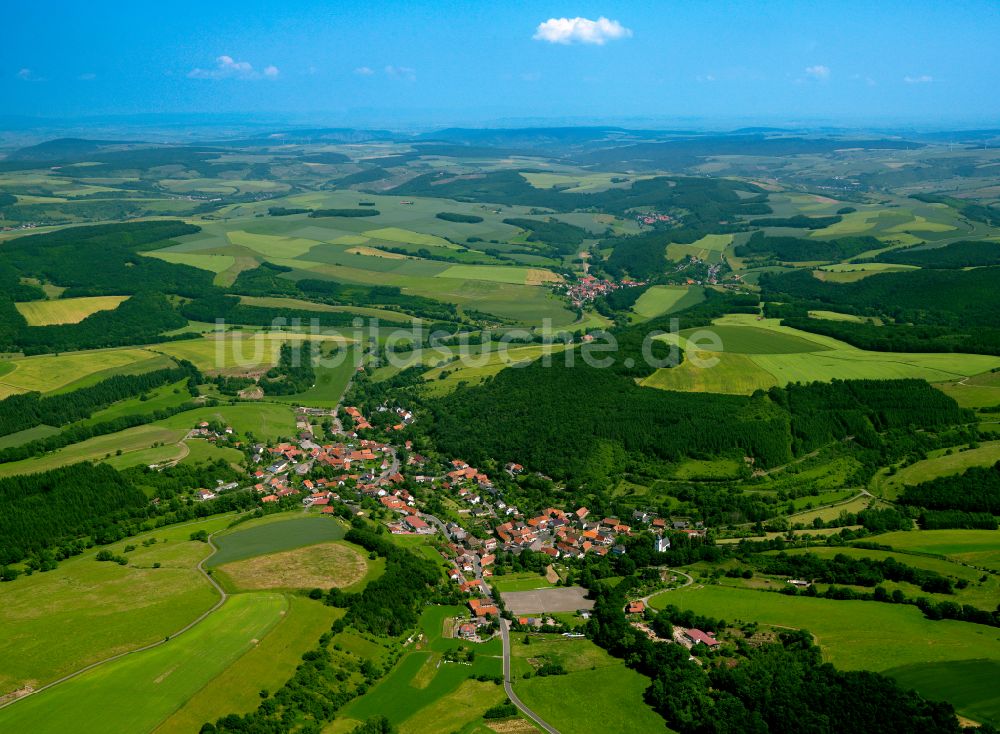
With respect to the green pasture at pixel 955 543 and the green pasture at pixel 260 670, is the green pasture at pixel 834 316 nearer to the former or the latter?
the green pasture at pixel 955 543

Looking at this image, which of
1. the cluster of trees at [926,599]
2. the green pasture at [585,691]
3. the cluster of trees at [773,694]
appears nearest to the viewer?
the cluster of trees at [773,694]

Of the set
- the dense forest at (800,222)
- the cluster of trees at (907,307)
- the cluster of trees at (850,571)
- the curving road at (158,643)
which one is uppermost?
the dense forest at (800,222)

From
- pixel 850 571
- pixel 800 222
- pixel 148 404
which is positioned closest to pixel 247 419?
pixel 148 404

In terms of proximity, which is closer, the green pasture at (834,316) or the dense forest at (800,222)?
the green pasture at (834,316)

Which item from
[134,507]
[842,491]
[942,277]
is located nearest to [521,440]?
[842,491]

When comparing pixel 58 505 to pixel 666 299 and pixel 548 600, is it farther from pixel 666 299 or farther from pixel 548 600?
pixel 666 299

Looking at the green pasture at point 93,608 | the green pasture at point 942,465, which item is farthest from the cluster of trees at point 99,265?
the green pasture at point 942,465
